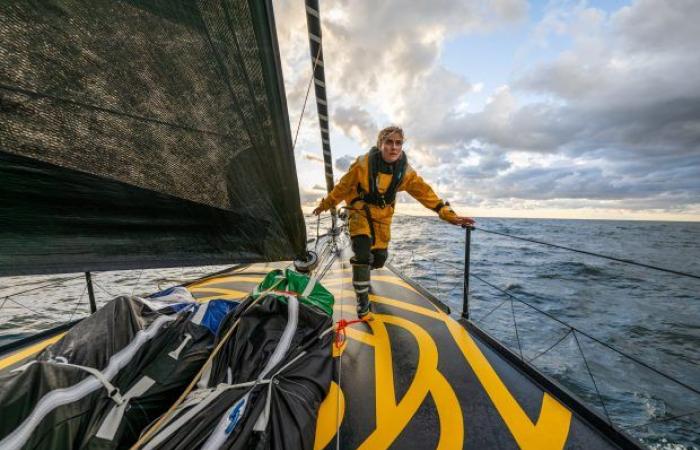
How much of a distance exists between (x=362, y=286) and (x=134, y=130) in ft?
7.57

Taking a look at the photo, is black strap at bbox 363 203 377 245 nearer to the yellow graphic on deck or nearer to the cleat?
the cleat

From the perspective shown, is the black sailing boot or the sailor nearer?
the sailor

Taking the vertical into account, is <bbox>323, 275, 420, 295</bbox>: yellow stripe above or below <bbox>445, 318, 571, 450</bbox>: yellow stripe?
above

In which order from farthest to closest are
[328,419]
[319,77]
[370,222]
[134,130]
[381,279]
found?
[381,279] < [319,77] < [370,222] < [328,419] < [134,130]

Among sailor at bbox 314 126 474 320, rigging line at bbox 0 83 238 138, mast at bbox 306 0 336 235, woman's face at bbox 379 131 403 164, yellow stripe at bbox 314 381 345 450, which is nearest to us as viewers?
rigging line at bbox 0 83 238 138

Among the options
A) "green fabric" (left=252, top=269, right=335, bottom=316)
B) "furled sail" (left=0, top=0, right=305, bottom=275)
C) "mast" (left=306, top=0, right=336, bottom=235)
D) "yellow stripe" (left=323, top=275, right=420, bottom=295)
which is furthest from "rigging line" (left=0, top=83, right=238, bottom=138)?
"yellow stripe" (left=323, top=275, right=420, bottom=295)

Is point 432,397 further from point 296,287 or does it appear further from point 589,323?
point 589,323

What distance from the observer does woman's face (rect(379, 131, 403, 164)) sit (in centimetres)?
272

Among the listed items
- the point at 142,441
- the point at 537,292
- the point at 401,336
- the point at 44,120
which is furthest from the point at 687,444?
the point at 537,292

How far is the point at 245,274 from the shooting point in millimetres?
4711

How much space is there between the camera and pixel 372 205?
9.62 feet

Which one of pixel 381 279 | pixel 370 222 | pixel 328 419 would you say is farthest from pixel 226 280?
pixel 328 419

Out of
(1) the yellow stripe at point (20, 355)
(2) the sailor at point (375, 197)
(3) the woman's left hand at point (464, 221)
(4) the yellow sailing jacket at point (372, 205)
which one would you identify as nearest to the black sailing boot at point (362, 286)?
(2) the sailor at point (375, 197)

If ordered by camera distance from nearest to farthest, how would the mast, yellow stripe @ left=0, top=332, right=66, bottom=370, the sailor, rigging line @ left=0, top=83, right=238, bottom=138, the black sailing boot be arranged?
rigging line @ left=0, top=83, right=238, bottom=138, yellow stripe @ left=0, top=332, right=66, bottom=370, the mast, the sailor, the black sailing boot
